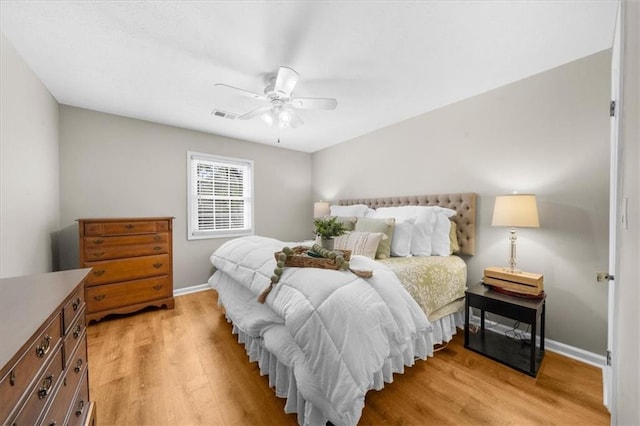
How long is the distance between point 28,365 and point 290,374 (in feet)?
3.89

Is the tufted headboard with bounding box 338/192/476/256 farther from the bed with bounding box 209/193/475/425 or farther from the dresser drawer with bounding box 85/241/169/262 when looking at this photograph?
the dresser drawer with bounding box 85/241/169/262

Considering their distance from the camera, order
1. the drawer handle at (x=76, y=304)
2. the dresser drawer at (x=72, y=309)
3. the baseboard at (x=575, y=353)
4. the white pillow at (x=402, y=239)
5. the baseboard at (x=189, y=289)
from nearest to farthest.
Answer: the dresser drawer at (x=72, y=309) → the drawer handle at (x=76, y=304) → the baseboard at (x=575, y=353) → the white pillow at (x=402, y=239) → the baseboard at (x=189, y=289)

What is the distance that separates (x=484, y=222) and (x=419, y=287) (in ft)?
4.05

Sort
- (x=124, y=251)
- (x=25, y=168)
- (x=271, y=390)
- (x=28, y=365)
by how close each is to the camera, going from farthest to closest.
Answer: (x=124, y=251) → (x=25, y=168) → (x=271, y=390) → (x=28, y=365)

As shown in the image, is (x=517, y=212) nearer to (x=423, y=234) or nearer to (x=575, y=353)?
(x=423, y=234)

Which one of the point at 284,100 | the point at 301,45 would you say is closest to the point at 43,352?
the point at 301,45

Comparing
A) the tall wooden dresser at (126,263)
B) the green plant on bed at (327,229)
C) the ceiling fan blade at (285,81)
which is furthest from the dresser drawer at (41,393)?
the tall wooden dresser at (126,263)

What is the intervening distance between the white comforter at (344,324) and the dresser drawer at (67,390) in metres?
0.91

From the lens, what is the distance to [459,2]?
58.4 inches

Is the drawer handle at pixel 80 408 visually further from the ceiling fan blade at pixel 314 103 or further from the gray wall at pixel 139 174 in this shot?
the gray wall at pixel 139 174

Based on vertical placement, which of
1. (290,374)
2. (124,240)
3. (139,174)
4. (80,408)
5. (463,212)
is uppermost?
(139,174)

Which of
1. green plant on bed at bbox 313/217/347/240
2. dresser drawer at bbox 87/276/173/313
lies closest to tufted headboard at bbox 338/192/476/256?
green plant on bed at bbox 313/217/347/240

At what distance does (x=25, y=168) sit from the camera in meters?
2.05

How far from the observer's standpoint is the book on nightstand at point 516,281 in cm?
199
